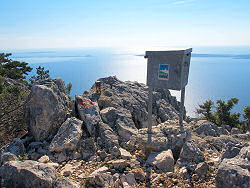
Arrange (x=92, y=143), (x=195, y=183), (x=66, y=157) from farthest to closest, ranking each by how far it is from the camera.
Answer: (x=92, y=143)
(x=66, y=157)
(x=195, y=183)

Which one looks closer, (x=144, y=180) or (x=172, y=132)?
(x=144, y=180)

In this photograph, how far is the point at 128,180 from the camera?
6668mm

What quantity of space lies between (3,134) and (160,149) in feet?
28.2

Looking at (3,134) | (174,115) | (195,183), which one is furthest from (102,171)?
(174,115)

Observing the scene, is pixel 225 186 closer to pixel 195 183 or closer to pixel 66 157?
pixel 195 183

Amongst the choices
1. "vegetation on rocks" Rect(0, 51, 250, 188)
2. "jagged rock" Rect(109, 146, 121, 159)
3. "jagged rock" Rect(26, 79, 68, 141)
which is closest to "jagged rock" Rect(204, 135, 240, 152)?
"vegetation on rocks" Rect(0, 51, 250, 188)

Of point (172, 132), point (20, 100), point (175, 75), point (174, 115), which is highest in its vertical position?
point (175, 75)

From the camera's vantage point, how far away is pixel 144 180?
22.3 feet

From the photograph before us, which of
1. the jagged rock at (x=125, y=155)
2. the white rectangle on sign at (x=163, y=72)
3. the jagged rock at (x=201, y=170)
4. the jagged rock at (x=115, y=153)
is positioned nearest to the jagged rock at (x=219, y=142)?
the jagged rock at (x=201, y=170)

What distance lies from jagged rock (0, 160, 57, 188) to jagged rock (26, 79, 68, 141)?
11.1ft

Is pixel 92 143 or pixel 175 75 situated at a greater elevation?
pixel 175 75

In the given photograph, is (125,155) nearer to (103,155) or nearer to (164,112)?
(103,155)

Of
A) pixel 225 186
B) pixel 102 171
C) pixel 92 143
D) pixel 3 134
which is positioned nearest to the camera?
pixel 225 186

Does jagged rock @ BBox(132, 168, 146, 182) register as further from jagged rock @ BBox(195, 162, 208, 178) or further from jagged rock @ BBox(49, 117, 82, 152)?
jagged rock @ BBox(49, 117, 82, 152)
